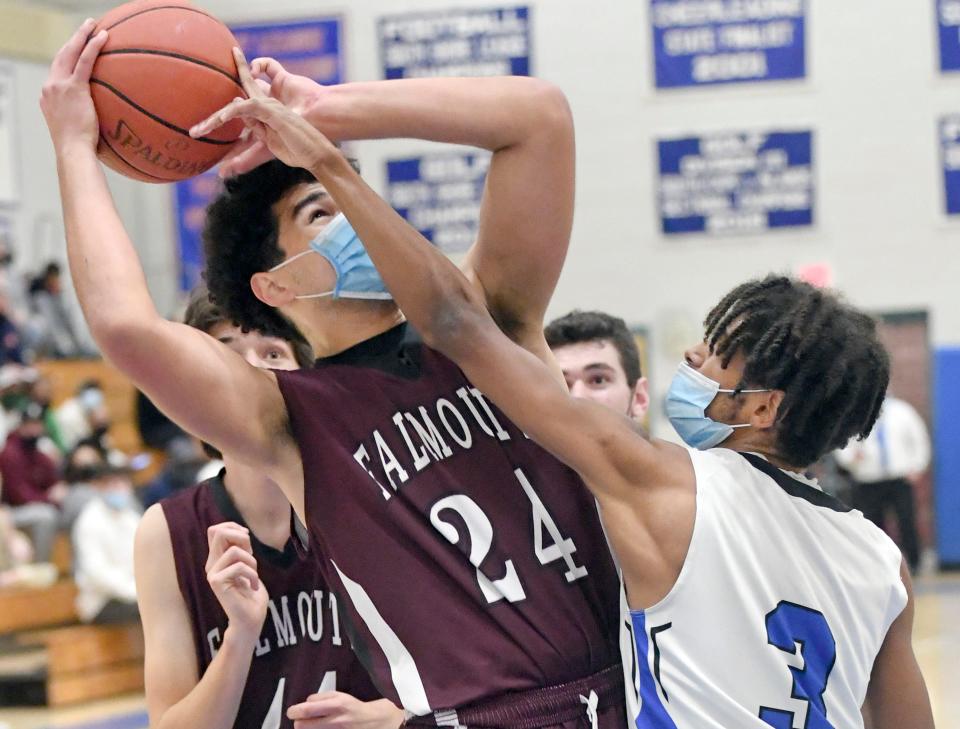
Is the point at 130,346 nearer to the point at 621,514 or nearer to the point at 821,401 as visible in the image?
the point at 621,514

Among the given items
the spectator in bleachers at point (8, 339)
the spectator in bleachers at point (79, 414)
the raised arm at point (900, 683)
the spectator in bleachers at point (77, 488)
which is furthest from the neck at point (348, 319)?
the spectator in bleachers at point (8, 339)

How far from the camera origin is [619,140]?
1559cm

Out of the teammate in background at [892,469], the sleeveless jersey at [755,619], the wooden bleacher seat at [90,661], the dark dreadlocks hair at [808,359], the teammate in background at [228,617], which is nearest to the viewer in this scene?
the sleeveless jersey at [755,619]

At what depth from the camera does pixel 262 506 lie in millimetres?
3010

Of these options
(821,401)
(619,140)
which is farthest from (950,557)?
(821,401)

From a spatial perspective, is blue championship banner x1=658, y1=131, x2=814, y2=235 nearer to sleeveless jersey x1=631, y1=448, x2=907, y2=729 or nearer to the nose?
the nose

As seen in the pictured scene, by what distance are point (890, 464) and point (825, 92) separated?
4.13 m

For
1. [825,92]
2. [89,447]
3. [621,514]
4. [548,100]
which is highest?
[825,92]

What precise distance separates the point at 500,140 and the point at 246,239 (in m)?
0.56

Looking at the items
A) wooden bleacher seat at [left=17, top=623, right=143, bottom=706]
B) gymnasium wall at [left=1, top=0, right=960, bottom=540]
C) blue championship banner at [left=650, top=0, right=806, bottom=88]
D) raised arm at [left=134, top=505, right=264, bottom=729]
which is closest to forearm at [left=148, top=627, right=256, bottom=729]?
raised arm at [left=134, top=505, right=264, bottom=729]

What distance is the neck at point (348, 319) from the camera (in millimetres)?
2621

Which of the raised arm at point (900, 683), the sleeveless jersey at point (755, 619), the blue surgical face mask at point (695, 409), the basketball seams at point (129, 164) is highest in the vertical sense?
the basketball seams at point (129, 164)

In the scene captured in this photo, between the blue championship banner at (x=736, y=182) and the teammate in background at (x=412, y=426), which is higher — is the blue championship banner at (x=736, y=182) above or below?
above

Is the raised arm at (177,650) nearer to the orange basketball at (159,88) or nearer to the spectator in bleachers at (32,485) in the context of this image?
the orange basketball at (159,88)
